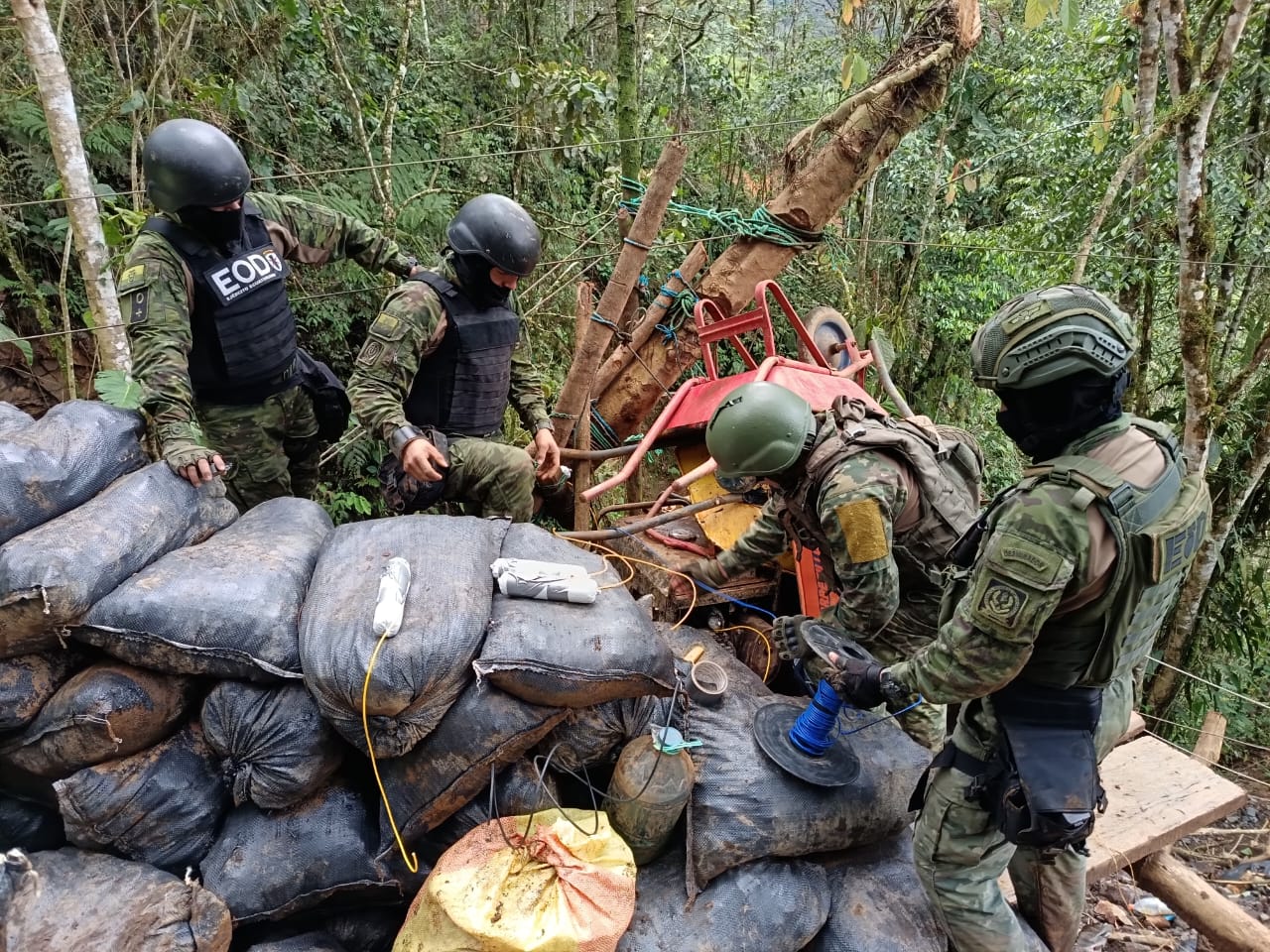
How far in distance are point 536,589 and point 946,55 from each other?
306 centimetres

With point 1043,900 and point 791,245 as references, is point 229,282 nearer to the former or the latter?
point 791,245

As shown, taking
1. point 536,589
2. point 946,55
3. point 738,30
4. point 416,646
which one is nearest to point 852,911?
point 536,589

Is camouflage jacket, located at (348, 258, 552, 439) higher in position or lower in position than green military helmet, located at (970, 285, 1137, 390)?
lower

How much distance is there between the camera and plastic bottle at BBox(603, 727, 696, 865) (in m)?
2.07

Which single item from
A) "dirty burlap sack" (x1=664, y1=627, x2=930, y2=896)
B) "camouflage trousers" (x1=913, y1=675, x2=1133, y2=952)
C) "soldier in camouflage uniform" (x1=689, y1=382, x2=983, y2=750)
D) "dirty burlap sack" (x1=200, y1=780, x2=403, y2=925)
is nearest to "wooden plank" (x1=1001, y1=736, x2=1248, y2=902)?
"camouflage trousers" (x1=913, y1=675, x2=1133, y2=952)

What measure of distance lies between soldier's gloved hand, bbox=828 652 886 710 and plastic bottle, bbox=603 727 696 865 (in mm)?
485

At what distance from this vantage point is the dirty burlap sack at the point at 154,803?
→ 189cm

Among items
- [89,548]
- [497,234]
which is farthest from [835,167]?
[89,548]

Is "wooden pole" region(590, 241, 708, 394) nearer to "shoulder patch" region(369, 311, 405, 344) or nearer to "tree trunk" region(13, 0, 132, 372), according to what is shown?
"shoulder patch" region(369, 311, 405, 344)

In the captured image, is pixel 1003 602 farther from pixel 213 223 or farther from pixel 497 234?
pixel 213 223

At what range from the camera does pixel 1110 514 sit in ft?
5.55

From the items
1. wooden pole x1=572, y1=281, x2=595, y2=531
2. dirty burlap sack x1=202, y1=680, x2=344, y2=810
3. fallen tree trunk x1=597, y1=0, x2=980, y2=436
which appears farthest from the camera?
wooden pole x1=572, y1=281, x2=595, y2=531

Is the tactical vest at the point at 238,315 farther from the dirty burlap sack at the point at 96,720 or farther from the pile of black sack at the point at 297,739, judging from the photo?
the dirty burlap sack at the point at 96,720

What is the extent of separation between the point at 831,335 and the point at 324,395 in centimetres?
276
